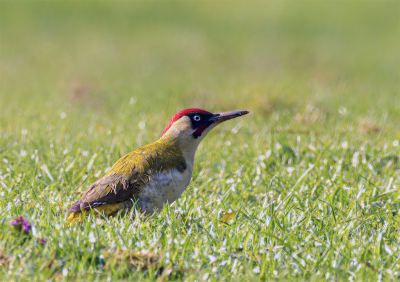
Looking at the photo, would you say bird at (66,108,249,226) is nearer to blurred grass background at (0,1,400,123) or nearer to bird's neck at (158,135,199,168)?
bird's neck at (158,135,199,168)

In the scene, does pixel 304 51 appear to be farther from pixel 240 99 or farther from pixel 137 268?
pixel 137 268

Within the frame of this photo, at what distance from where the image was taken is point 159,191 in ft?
10.7

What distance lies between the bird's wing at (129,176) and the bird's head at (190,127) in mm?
181

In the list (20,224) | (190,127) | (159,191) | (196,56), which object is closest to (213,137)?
(190,127)

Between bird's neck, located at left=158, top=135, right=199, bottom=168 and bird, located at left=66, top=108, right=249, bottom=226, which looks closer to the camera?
bird, located at left=66, top=108, right=249, bottom=226

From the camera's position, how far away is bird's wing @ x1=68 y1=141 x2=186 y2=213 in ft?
10.3

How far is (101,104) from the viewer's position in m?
7.71

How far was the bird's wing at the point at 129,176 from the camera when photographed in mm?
3135

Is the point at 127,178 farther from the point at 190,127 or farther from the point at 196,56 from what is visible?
the point at 196,56

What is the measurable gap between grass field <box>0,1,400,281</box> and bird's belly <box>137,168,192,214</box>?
0.31 feet

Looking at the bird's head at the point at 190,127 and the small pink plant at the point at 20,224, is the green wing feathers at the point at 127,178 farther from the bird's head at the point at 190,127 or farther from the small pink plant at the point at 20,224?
the small pink plant at the point at 20,224

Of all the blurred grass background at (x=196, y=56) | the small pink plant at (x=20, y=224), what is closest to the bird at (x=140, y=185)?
the small pink plant at (x=20, y=224)

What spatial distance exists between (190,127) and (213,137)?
1.81 m

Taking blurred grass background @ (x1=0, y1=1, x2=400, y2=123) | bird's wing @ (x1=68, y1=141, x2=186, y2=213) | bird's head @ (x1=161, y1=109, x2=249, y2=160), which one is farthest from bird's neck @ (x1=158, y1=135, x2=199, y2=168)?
blurred grass background @ (x1=0, y1=1, x2=400, y2=123)
